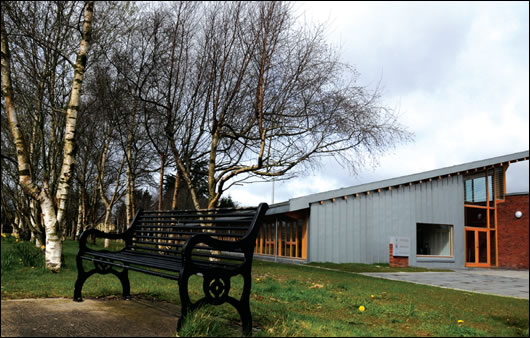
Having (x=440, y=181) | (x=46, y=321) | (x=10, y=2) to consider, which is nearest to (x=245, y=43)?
(x=10, y=2)

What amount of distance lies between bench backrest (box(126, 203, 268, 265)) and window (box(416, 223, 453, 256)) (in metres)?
19.8

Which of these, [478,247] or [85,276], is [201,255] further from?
[478,247]

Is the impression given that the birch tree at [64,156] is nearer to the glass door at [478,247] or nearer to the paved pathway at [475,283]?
the paved pathway at [475,283]

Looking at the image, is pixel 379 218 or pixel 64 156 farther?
pixel 379 218

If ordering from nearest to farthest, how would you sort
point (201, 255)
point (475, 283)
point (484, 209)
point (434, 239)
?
point (201, 255) → point (475, 283) → point (434, 239) → point (484, 209)

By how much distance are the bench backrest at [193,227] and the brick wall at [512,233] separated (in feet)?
75.5

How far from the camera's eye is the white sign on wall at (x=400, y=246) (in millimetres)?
20761

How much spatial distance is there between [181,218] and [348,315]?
245 cm

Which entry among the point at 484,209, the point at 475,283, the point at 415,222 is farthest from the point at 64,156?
the point at 484,209

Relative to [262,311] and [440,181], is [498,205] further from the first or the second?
[262,311]

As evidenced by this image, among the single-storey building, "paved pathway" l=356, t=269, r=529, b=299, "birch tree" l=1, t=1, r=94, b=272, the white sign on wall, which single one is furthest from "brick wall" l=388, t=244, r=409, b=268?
"birch tree" l=1, t=1, r=94, b=272

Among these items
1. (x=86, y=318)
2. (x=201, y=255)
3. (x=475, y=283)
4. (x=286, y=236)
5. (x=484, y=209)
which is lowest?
(x=475, y=283)

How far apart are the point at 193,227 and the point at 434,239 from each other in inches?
850

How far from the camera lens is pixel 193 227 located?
5.39m
